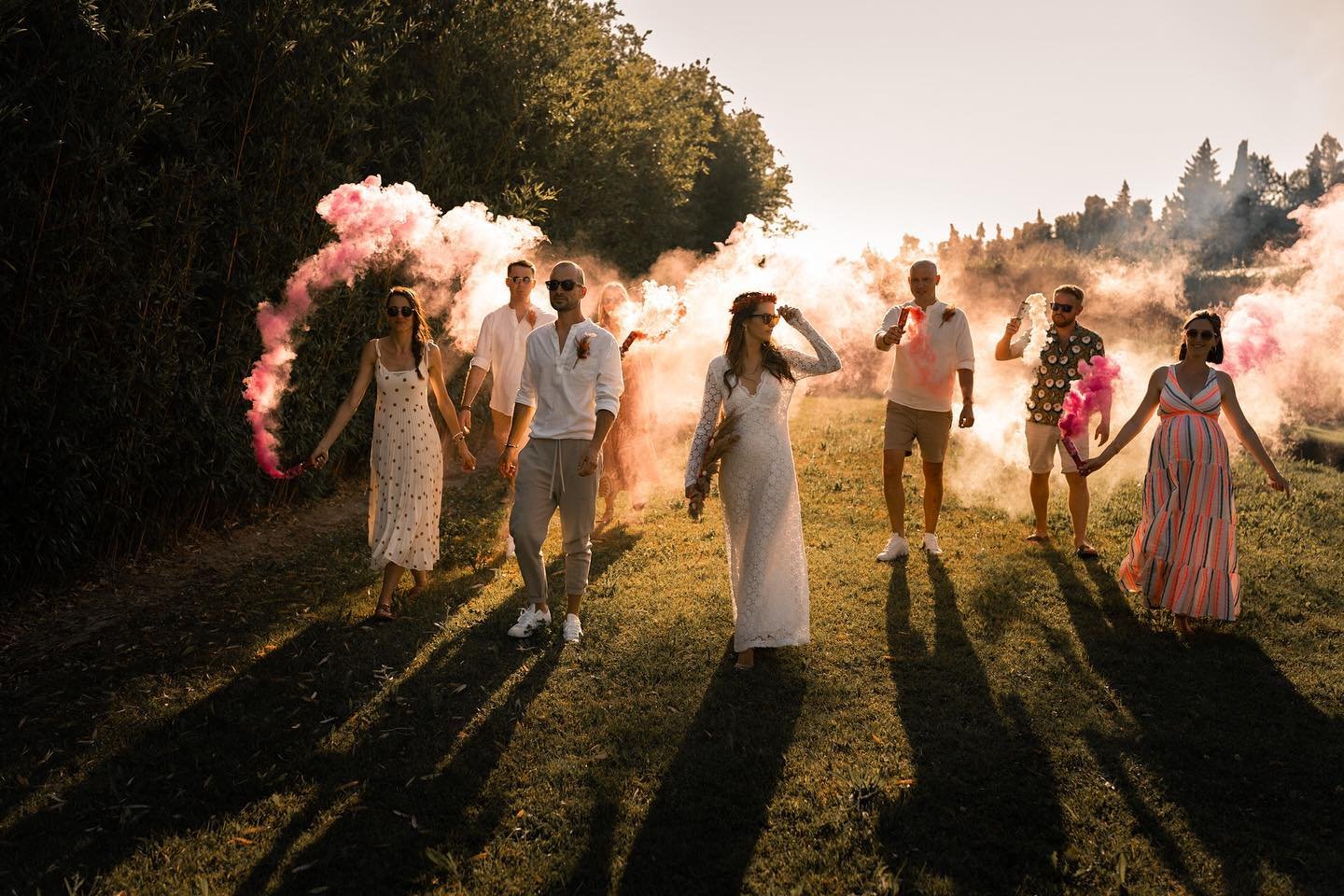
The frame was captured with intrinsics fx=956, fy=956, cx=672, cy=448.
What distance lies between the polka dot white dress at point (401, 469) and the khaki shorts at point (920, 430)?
3.70 metres

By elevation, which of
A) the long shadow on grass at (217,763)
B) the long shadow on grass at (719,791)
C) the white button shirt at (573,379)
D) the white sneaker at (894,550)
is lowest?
the long shadow on grass at (217,763)

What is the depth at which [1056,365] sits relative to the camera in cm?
800

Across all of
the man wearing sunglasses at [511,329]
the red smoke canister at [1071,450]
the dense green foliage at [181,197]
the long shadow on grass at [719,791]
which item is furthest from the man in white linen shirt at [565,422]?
the red smoke canister at [1071,450]

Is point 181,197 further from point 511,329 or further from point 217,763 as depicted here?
Answer: point 217,763

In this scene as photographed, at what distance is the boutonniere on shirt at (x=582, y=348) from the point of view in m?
5.89

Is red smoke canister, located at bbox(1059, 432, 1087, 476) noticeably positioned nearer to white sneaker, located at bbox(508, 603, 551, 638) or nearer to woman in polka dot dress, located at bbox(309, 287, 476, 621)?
white sneaker, located at bbox(508, 603, 551, 638)

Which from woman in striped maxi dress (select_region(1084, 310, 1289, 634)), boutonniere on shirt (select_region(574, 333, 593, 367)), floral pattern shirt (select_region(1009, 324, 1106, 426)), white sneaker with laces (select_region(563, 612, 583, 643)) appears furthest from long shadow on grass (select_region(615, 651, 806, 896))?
floral pattern shirt (select_region(1009, 324, 1106, 426))

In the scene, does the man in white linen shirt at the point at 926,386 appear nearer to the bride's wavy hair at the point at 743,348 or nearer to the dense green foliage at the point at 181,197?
the bride's wavy hair at the point at 743,348

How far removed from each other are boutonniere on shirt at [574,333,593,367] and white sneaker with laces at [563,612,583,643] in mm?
1646

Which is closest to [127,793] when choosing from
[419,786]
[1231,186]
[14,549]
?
[419,786]

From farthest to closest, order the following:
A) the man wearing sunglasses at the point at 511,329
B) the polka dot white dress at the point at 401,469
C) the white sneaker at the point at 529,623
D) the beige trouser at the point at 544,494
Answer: the man wearing sunglasses at the point at 511,329
the polka dot white dress at the point at 401,469
the white sneaker at the point at 529,623
the beige trouser at the point at 544,494

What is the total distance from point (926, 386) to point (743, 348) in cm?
275

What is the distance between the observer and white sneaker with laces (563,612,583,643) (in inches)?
241

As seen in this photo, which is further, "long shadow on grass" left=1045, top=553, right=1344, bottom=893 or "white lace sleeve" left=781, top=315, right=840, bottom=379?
"white lace sleeve" left=781, top=315, right=840, bottom=379
